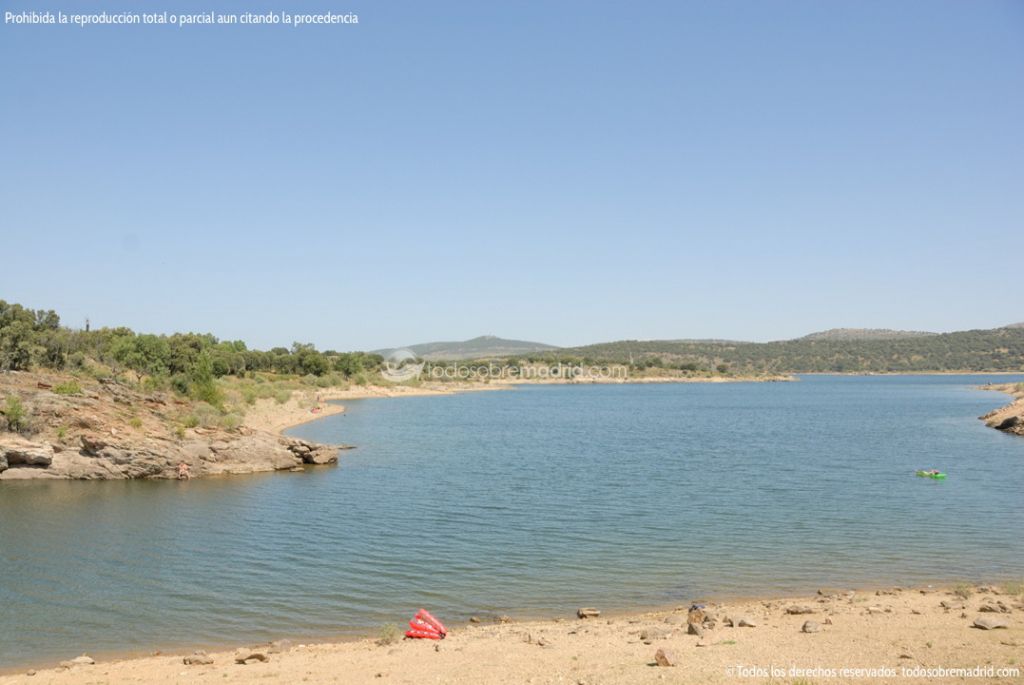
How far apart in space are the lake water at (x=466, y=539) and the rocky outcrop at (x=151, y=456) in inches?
67.6

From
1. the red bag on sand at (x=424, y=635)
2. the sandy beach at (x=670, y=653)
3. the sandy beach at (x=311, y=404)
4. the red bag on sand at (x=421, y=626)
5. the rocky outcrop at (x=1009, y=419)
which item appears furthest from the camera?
the sandy beach at (x=311, y=404)

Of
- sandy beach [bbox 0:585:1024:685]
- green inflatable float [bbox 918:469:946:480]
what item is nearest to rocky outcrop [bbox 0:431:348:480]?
sandy beach [bbox 0:585:1024:685]

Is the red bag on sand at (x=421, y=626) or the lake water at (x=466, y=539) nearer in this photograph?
the red bag on sand at (x=421, y=626)

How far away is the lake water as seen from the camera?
17094 millimetres

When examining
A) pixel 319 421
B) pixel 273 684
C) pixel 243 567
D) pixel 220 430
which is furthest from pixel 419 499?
pixel 319 421

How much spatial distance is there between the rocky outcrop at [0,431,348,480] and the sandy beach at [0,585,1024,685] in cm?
2395

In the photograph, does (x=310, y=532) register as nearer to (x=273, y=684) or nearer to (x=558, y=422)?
(x=273, y=684)

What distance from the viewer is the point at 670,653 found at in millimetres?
12359

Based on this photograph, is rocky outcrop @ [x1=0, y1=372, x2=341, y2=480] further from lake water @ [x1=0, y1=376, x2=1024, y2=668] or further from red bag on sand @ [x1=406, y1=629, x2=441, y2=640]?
red bag on sand @ [x1=406, y1=629, x2=441, y2=640]

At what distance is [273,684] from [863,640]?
9854mm

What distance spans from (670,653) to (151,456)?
30738 mm

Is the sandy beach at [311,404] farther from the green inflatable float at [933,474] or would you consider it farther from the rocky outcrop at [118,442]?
the green inflatable float at [933,474]

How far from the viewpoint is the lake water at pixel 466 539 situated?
17.1 meters

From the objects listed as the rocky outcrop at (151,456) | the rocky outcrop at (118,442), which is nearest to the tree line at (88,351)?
the rocky outcrop at (118,442)
